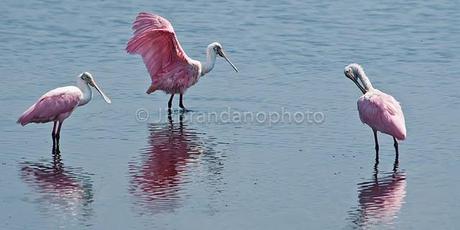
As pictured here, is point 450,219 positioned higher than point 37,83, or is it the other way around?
point 37,83

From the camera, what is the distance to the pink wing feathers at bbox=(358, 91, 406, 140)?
12625 mm

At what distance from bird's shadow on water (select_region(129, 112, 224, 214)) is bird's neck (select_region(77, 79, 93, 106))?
74 centimetres

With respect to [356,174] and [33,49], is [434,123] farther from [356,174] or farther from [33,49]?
[33,49]

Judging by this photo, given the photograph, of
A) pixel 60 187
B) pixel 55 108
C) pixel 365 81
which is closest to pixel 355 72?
pixel 365 81

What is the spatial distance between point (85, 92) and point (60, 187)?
2.55 m

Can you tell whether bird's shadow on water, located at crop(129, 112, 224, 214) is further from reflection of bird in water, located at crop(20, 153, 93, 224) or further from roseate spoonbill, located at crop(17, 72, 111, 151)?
roseate spoonbill, located at crop(17, 72, 111, 151)

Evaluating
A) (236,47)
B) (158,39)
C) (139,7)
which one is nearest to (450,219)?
(158,39)

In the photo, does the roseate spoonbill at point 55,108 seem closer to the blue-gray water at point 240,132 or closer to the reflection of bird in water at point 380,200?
the blue-gray water at point 240,132

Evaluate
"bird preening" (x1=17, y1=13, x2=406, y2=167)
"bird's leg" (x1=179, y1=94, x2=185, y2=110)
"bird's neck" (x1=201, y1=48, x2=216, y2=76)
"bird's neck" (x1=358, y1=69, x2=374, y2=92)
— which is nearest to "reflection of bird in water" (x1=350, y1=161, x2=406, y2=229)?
"bird preening" (x1=17, y1=13, x2=406, y2=167)

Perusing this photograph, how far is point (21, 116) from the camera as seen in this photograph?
13.2 meters

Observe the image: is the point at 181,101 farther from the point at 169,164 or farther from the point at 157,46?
the point at 169,164

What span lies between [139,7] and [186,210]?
39.8ft

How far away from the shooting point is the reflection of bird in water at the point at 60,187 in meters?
10.7

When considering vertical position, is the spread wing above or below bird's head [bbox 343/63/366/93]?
above
